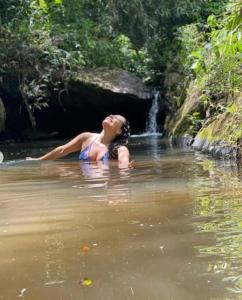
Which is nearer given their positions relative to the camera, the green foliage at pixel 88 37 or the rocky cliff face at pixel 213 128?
the rocky cliff face at pixel 213 128

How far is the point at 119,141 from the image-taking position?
22.0 ft

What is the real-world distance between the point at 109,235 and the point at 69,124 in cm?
1716

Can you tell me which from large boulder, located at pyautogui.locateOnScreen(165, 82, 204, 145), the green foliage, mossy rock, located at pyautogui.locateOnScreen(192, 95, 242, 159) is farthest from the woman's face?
the green foliage

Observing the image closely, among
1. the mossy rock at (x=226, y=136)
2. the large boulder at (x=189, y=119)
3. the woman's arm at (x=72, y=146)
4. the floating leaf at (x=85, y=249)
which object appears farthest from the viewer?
the large boulder at (x=189, y=119)

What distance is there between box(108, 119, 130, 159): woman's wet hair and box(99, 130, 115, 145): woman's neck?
0.06 metres

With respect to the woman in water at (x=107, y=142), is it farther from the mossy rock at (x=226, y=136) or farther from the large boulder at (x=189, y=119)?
the large boulder at (x=189, y=119)

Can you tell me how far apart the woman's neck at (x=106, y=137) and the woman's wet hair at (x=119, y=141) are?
0.06 m

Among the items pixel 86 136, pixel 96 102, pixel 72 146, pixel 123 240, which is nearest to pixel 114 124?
pixel 86 136

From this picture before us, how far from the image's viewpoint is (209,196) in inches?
135

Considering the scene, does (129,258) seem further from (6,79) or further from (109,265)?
(6,79)

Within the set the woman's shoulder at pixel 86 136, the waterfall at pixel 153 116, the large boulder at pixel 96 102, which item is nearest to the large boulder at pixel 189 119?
the woman's shoulder at pixel 86 136

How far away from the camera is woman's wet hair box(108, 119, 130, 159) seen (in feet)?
21.7

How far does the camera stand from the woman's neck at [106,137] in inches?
261

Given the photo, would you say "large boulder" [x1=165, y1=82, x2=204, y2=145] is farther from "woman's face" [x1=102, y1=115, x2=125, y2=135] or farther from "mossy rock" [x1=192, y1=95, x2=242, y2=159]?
"woman's face" [x1=102, y1=115, x2=125, y2=135]
